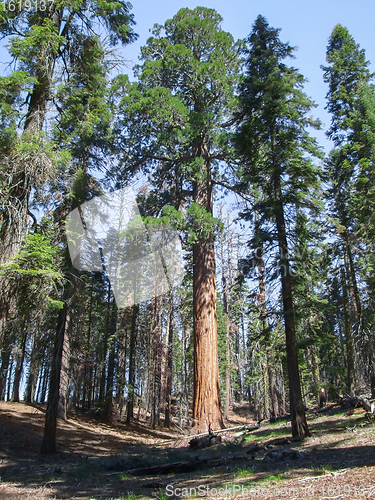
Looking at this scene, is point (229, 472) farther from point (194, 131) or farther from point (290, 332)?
point (194, 131)

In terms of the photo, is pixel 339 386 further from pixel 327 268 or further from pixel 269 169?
pixel 269 169

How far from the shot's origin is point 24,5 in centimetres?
848

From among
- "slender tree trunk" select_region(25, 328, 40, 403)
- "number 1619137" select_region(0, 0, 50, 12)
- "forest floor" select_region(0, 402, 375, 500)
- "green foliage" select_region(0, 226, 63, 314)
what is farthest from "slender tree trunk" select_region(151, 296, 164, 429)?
"number 1619137" select_region(0, 0, 50, 12)

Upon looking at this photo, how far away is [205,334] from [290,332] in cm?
259

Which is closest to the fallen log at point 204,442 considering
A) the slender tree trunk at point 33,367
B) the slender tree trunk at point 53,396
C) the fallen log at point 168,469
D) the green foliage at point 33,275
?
the fallen log at point 168,469

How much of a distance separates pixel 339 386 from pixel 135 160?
13.0m

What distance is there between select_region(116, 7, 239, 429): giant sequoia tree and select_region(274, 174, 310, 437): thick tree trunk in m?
2.13

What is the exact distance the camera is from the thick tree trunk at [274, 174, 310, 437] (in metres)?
8.94

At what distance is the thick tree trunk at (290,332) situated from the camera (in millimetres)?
8938

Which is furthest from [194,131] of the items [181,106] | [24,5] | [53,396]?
[53,396]

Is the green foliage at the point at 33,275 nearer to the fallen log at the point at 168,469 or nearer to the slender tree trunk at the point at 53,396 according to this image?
the slender tree trunk at the point at 53,396

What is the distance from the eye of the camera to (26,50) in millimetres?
8219

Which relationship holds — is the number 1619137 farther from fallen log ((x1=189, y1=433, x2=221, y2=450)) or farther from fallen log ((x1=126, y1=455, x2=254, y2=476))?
fallen log ((x1=189, y1=433, x2=221, y2=450))

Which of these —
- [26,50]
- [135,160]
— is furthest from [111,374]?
[26,50]
